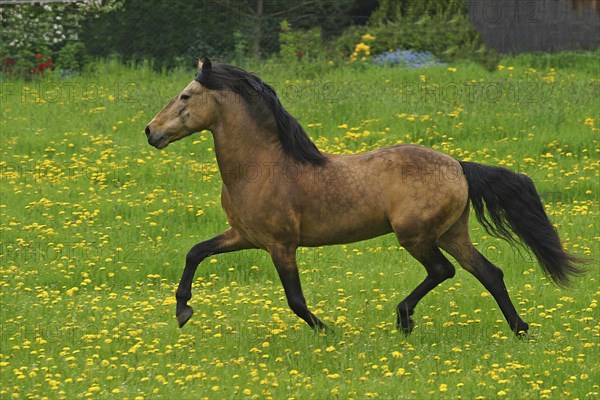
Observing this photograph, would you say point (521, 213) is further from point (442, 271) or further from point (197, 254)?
point (197, 254)

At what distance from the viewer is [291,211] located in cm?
944

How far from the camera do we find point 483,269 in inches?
380

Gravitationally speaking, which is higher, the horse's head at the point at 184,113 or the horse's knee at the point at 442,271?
the horse's head at the point at 184,113

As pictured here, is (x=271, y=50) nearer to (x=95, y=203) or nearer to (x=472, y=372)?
(x=95, y=203)

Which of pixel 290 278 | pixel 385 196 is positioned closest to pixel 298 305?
pixel 290 278

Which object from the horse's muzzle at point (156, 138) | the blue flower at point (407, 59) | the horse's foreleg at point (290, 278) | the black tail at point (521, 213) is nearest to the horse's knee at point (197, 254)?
the horse's foreleg at point (290, 278)

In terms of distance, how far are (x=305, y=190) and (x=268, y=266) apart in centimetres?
284

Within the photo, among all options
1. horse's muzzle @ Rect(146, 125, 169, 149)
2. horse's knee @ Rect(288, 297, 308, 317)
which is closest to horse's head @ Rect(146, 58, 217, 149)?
horse's muzzle @ Rect(146, 125, 169, 149)

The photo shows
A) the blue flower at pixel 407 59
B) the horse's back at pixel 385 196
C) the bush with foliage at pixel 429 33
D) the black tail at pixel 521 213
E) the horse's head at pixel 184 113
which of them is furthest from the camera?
the bush with foliage at pixel 429 33

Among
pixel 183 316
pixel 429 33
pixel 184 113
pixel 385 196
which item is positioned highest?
pixel 184 113

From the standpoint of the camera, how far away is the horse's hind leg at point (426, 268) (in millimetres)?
9570

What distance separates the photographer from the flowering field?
8.51m

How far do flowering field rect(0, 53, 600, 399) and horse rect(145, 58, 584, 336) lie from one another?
0.63m

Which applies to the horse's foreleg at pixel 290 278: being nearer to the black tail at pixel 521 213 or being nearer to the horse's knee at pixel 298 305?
the horse's knee at pixel 298 305
